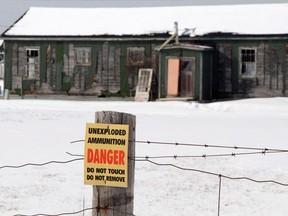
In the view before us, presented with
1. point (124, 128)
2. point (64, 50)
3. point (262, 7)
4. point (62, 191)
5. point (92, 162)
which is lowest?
point (62, 191)

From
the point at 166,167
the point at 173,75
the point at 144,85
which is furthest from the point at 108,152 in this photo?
the point at 144,85

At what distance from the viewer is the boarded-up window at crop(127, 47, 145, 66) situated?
Answer: 99.0 feet

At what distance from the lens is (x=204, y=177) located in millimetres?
10180

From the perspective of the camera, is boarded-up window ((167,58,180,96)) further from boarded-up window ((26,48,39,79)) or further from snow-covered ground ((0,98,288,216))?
boarded-up window ((26,48,39,79))

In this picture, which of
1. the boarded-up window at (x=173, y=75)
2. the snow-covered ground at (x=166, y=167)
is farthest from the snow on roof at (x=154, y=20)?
the snow-covered ground at (x=166, y=167)

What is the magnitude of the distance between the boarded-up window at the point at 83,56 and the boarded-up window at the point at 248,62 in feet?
27.6

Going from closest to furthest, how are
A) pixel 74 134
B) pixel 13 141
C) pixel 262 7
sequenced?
pixel 13 141, pixel 74 134, pixel 262 7

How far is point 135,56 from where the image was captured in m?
30.2

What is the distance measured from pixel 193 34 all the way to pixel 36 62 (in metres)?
9.14

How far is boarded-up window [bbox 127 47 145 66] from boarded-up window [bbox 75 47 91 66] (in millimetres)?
2338

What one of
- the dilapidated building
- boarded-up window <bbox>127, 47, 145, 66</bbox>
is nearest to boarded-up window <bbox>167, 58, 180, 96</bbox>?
the dilapidated building

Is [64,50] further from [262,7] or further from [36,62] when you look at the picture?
[262,7]

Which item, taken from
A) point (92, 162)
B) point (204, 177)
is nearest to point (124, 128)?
point (92, 162)

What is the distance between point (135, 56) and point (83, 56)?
→ 3050 millimetres
